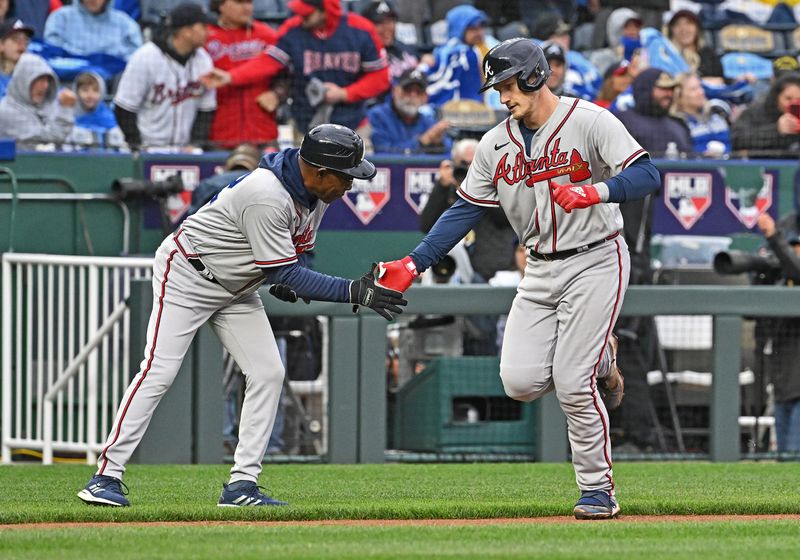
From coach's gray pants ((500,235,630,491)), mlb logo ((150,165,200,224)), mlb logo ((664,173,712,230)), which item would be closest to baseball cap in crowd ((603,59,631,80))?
mlb logo ((664,173,712,230))

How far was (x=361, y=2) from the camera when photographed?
14.9m

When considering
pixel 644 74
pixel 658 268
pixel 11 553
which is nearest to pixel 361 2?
pixel 644 74

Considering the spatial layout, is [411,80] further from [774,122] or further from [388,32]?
[774,122]

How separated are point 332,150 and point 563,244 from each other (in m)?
1.01

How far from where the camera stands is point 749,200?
37.5 feet

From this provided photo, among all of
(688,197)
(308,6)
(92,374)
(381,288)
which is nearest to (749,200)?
(688,197)

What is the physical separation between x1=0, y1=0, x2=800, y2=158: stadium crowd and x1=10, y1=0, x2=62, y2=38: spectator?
0.04ft

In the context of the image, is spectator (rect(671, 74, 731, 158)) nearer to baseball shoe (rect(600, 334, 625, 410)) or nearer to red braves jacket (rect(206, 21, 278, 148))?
red braves jacket (rect(206, 21, 278, 148))

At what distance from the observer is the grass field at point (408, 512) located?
5102 millimetres

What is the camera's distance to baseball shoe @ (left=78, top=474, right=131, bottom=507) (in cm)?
630

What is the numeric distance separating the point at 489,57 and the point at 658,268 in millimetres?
4636

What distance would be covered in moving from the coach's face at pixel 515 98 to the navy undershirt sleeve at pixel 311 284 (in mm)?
975

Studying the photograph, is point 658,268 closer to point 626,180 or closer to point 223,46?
point 223,46

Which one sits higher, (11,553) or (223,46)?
(223,46)
